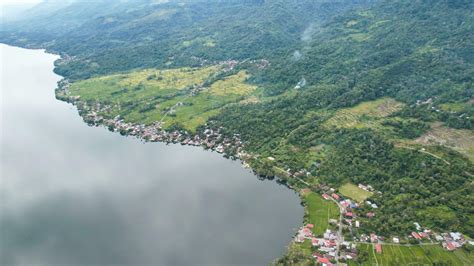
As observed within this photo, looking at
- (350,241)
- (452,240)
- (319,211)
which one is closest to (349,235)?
(350,241)

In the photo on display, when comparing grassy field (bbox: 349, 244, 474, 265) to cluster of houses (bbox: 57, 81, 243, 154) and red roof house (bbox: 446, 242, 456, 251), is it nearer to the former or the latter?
red roof house (bbox: 446, 242, 456, 251)

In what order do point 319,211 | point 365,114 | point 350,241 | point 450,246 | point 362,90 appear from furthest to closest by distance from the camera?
point 362,90, point 365,114, point 319,211, point 350,241, point 450,246

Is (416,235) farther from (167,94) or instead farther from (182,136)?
(167,94)

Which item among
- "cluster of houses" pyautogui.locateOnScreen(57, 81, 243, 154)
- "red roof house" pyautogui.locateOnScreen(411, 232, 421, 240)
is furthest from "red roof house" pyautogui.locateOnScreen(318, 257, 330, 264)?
"cluster of houses" pyautogui.locateOnScreen(57, 81, 243, 154)

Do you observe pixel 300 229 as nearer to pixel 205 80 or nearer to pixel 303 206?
pixel 303 206

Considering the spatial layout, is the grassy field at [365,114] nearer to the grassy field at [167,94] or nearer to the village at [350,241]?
the grassy field at [167,94]

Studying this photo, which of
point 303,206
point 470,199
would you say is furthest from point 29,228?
point 470,199

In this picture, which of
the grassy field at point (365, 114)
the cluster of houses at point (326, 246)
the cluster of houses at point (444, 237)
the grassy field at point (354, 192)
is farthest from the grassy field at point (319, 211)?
the grassy field at point (365, 114)
